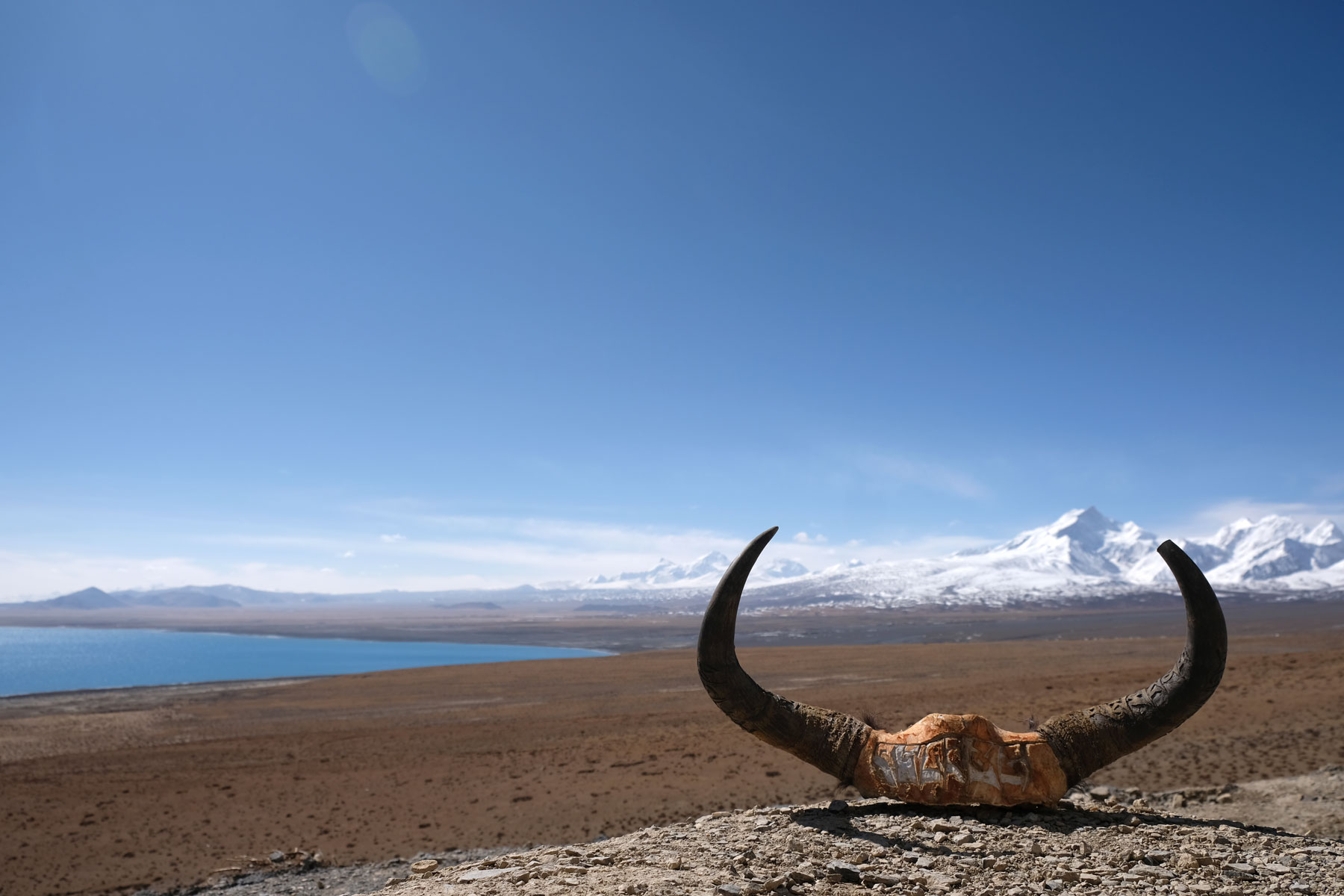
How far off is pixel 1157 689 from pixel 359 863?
9930 mm

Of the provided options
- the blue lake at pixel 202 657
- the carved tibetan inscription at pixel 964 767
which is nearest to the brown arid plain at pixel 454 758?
the carved tibetan inscription at pixel 964 767

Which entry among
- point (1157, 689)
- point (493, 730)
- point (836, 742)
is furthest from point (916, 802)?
point (493, 730)

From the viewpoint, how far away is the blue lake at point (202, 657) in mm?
52844

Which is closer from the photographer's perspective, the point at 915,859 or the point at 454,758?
the point at 915,859

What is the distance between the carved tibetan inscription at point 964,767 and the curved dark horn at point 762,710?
0.20 m

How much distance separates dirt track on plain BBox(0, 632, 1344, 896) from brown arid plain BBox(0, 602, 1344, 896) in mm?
65

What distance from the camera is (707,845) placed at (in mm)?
4895

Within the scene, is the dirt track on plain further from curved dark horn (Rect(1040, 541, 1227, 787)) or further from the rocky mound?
curved dark horn (Rect(1040, 541, 1227, 787))

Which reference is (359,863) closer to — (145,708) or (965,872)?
(965,872)

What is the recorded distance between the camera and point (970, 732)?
5484 mm

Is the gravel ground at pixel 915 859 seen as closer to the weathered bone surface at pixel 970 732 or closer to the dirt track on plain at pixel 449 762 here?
the weathered bone surface at pixel 970 732

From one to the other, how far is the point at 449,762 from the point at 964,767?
1373cm

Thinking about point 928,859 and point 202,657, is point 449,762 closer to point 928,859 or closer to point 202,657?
point 928,859

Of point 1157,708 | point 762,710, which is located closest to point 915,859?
point 762,710
